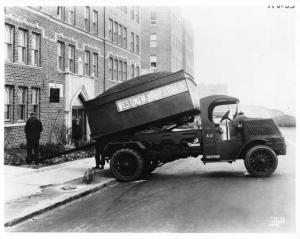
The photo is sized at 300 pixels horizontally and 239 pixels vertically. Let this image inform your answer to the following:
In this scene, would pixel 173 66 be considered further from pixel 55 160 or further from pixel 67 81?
pixel 55 160

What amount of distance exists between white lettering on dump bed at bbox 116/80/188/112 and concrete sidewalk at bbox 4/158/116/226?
7.22 ft

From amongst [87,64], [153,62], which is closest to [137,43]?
[87,64]

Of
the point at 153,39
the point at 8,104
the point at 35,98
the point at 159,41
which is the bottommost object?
the point at 8,104

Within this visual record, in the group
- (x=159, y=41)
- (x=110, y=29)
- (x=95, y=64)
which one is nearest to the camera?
(x=95, y=64)

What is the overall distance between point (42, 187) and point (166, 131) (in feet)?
12.2

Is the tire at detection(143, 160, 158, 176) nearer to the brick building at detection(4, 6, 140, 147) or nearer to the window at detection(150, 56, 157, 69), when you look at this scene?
the brick building at detection(4, 6, 140, 147)

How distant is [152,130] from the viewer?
1149 centimetres

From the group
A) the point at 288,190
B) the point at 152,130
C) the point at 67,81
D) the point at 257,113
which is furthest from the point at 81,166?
the point at 67,81

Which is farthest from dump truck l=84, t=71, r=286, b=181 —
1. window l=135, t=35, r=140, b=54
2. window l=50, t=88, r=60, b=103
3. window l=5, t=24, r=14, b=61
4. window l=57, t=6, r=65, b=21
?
window l=135, t=35, r=140, b=54

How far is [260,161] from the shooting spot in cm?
1044

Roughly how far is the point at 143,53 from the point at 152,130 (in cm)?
4509

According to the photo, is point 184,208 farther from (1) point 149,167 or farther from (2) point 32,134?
(2) point 32,134

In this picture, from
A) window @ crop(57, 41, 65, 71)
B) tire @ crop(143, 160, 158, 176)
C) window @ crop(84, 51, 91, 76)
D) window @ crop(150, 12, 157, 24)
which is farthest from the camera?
window @ crop(150, 12, 157, 24)

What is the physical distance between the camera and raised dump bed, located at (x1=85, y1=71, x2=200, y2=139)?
1030cm
